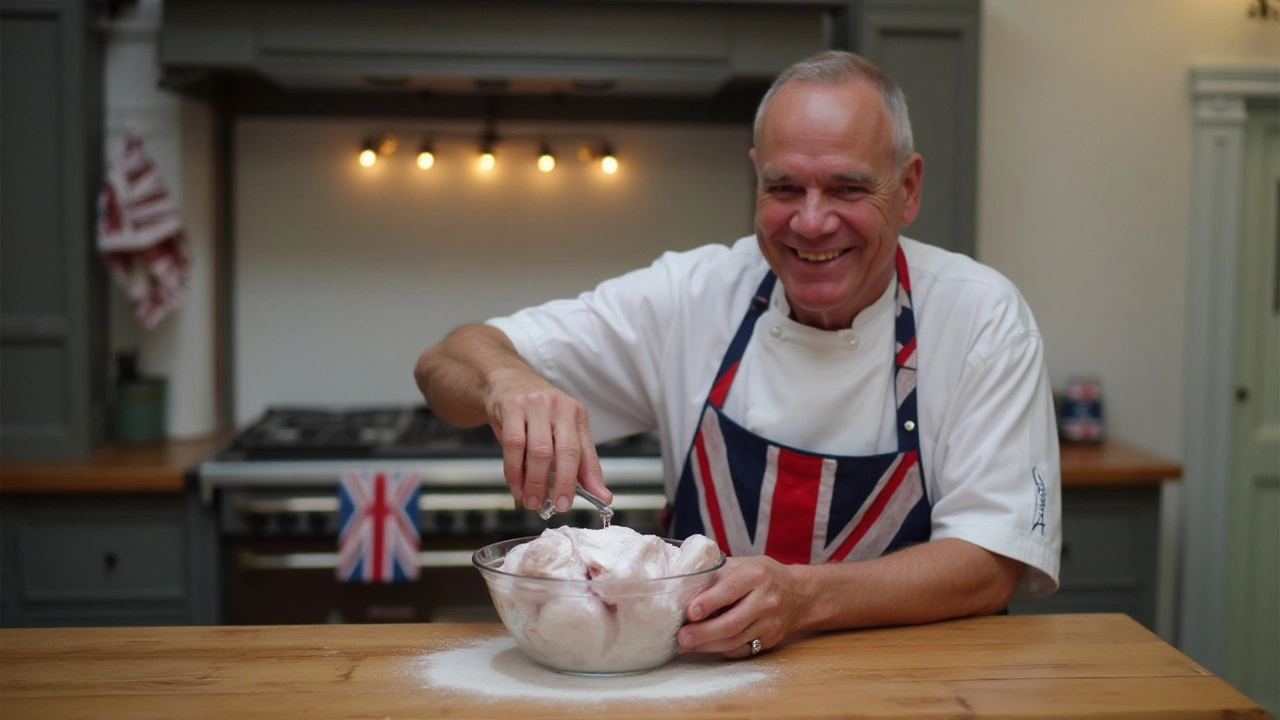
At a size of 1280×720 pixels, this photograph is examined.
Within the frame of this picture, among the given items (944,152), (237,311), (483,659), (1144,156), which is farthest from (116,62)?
(1144,156)

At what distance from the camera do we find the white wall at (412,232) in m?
3.51

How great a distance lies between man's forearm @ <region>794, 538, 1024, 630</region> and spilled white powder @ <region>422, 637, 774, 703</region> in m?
0.13

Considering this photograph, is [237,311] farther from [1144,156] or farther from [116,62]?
[1144,156]

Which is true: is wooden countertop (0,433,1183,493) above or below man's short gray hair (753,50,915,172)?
below

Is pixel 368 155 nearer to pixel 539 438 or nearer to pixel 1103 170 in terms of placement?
pixel 1103 170

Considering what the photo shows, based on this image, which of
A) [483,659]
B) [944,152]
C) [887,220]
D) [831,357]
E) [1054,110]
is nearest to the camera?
[483,659]

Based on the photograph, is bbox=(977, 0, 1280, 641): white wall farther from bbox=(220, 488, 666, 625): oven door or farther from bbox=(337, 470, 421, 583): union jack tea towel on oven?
bbox=(337, 470, 421, 583): union jack tea towel on oven

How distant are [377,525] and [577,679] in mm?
1747

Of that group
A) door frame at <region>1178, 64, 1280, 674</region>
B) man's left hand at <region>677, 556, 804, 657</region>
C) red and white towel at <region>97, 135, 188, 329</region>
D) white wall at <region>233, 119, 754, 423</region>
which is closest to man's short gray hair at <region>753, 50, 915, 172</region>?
man's left hand at <region>677, 556, 804, 657</region>

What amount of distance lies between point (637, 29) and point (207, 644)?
2150mm

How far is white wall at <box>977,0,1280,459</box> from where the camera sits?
3.37m

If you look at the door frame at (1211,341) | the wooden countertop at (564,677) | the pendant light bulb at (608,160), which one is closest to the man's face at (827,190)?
the wooden countertop at (564,677)

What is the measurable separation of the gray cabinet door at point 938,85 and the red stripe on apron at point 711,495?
1.56 metres

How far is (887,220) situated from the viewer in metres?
1.59
